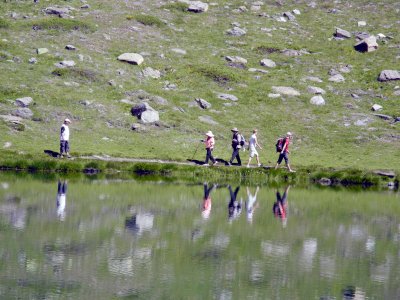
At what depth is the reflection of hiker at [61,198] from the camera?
32.5 metres

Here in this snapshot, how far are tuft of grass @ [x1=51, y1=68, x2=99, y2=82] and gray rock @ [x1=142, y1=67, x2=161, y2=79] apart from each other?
19.0ft

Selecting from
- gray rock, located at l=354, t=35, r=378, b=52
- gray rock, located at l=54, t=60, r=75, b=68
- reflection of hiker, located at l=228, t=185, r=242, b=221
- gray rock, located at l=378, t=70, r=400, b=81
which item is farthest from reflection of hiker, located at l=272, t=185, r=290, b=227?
gray rock, located at l=354, t=35, r=378, b=52

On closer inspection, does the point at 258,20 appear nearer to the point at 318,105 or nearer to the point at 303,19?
the point at 303,19

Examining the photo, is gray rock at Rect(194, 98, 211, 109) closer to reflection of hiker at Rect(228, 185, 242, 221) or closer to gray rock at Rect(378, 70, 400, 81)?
gray rock at Rect(378, 70, 400, 81)

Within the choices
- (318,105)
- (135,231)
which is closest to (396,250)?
(135,231)

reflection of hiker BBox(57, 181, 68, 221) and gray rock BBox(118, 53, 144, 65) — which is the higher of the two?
gray rock BBox(118, 53, 144, 65)

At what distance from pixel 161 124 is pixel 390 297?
151ft

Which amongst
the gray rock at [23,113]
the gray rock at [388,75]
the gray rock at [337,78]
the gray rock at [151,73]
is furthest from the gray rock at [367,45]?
the gray rock at [23,113]

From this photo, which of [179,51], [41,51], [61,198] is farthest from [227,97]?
[61,198]

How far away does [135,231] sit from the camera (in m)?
29.8

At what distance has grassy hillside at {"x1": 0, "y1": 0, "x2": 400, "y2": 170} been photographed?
6259cm

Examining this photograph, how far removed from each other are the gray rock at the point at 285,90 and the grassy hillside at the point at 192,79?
68 centimetres

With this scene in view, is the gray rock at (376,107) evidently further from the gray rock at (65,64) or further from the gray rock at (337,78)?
the gray rock at (65,64)

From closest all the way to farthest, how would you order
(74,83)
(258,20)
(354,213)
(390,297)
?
(390,297)
(354,213)
(74,83)
(258,20)
